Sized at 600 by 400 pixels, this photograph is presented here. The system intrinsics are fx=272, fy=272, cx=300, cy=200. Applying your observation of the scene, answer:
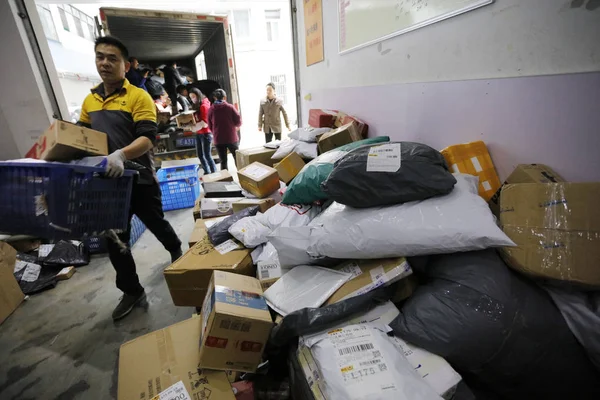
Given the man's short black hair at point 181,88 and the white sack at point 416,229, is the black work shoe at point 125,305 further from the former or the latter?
the man's short black hair at point 181,88

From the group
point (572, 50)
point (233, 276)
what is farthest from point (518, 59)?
point (233, 276)

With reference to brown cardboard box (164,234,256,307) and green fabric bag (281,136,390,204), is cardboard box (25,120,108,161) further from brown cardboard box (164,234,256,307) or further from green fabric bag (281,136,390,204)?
green fabric bag (281,136,390,204)

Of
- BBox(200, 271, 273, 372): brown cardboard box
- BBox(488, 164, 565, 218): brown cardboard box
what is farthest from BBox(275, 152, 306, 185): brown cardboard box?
BBox(488, 164, 565, 218): brown cardboard box

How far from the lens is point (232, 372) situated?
104cm

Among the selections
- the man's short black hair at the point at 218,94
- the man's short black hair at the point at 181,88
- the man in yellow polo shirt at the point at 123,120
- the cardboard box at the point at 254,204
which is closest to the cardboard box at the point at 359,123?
the cardboard box at the point at 254,204

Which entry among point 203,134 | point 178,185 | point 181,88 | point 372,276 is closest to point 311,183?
point 372,276

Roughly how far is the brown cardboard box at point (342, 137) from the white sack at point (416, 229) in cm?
90

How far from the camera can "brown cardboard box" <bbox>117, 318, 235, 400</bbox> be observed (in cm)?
86

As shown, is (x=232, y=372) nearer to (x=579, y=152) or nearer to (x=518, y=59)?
(x=579, y=152)

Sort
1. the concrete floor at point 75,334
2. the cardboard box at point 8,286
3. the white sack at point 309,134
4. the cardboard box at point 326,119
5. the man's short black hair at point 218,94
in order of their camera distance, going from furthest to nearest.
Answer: the man's short black hair at point 218,94 → the cardboard box at point 326,119 → the white sack at point 309,134 → the cardboard box at point 8,286 → the concrete floor at point 75,334

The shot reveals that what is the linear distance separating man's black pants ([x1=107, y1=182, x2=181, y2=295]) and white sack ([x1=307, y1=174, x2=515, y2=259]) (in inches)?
45.1

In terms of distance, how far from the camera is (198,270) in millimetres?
1313

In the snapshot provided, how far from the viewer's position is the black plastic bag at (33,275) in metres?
2.02

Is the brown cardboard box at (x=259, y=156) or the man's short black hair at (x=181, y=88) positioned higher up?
the man's short black hair at (x=181, y=88)
